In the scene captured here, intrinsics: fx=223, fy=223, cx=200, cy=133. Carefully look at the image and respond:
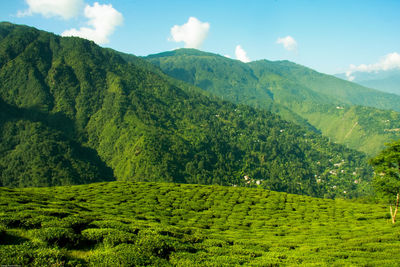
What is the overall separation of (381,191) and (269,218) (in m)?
28.2

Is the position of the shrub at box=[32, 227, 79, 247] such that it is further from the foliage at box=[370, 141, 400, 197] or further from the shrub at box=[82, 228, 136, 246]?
the foliage at box=[370, 141, 400, 197]

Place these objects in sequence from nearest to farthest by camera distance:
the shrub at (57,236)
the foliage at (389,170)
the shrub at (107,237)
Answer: the shrub at (57,236) → the shrub at (107,237) → the foliage at (389,170)

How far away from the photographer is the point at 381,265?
2002 cm

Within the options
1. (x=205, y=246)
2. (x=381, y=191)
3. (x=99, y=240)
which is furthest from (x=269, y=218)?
(x=99, y=240)

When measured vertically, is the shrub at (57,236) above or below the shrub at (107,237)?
above

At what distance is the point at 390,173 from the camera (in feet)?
135

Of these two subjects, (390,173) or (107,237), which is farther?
(390,173)

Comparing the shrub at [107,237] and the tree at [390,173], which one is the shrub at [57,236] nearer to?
the shrub at [107,237]

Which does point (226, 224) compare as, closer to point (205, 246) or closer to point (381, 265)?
point (205, 246)

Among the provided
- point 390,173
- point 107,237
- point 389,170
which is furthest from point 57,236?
point 390,173

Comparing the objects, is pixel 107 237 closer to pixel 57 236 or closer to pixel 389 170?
pixel 57 236

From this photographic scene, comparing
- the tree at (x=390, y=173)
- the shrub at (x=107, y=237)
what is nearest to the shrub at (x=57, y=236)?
the shrub at (x=107, y=237)

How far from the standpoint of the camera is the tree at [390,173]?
4028 cm

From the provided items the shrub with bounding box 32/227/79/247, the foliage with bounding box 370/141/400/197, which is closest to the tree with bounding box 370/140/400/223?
the foliage with bounding box 370/141/400/197
